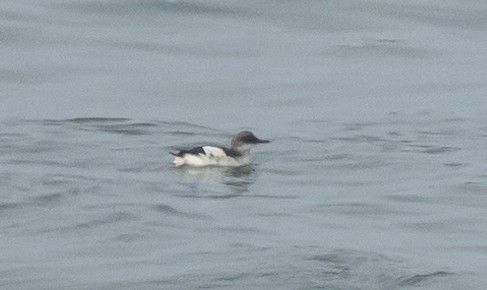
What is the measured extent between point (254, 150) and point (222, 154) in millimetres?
1065

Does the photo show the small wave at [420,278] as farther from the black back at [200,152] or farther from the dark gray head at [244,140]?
the dark gray head at [244,140]

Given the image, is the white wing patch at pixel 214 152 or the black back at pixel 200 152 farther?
the white wing patch at pixel 214 152

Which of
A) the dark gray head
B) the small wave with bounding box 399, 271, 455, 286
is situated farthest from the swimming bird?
the small wave with bounding box 399, 271, 455, 286

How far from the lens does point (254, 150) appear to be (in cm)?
2091

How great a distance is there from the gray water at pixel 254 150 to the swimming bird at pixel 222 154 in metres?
0.17

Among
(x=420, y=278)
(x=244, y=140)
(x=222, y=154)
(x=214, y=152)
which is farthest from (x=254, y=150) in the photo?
(x=420, y=278)

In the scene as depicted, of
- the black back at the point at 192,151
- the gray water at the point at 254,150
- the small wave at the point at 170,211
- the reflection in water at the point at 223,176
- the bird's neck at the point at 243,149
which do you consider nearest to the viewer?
the gray water at the point at 254,150

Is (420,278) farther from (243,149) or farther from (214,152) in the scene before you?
(243,149)

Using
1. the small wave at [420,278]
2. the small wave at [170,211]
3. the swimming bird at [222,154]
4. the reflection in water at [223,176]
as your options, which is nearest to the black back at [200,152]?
the swimming bird at [222,154]

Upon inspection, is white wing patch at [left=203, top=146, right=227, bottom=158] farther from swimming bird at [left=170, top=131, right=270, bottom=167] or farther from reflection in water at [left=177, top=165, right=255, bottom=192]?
reflection in water at [left=177, top=165, right=255, bottom=192]

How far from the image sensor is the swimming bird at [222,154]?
62.8 ft

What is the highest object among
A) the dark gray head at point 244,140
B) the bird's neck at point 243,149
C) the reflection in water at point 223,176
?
the dark gray head at point 244,140

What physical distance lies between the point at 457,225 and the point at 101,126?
6.22 metres

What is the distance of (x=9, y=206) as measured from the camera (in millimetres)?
16172
